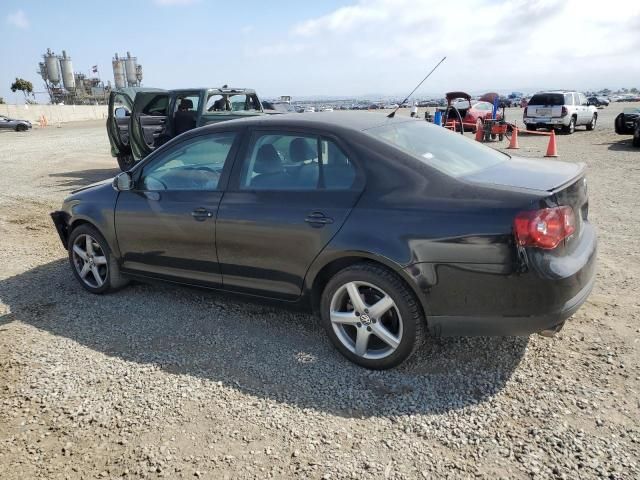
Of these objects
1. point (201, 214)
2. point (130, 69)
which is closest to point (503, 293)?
point (201, 214)

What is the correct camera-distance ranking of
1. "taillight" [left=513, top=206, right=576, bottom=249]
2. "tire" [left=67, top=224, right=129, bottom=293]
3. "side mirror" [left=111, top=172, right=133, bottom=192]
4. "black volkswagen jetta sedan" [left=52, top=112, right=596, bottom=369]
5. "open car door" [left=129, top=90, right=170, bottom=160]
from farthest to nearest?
"open car door" [left=129, top=90, right=170, bottom=160] → "tire" [left=67, top=224, right=129, bottom=293] → "side mirror" [left=111, top=172, right=133, bottom=192] → "black volkswagen jetta sedan" [left=52, top=112, right=596, bottom=369] → "taillight" [left=513, top=206, right=576, bottom=249]

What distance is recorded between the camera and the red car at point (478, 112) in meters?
21.5

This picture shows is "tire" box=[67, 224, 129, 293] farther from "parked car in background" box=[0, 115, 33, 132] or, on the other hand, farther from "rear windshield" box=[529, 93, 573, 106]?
"parked car in background" box=[0, 115, 33, 132]

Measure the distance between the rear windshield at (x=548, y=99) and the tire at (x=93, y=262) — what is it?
68.5 feet

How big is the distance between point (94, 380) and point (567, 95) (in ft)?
73.0

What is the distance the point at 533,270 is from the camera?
2793mm

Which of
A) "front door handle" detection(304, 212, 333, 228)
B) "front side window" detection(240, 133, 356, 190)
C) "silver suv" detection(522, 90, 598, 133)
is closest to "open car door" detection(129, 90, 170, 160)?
"front side window" detection(240, 133, 356, 190)

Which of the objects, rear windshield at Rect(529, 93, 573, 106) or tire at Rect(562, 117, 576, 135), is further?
tire at Rect(562, 117, 576, 135)

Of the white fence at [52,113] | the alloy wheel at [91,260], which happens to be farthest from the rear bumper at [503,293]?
the white fence at [52,113]

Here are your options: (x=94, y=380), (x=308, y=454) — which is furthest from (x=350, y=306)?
(x=94, y=380)

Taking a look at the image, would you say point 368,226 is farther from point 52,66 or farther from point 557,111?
point 52,66

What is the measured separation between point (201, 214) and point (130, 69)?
119402 millimetres

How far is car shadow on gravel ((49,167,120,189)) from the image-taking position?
1164cm

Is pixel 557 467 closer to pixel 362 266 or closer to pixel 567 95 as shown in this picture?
pixel 362 266
